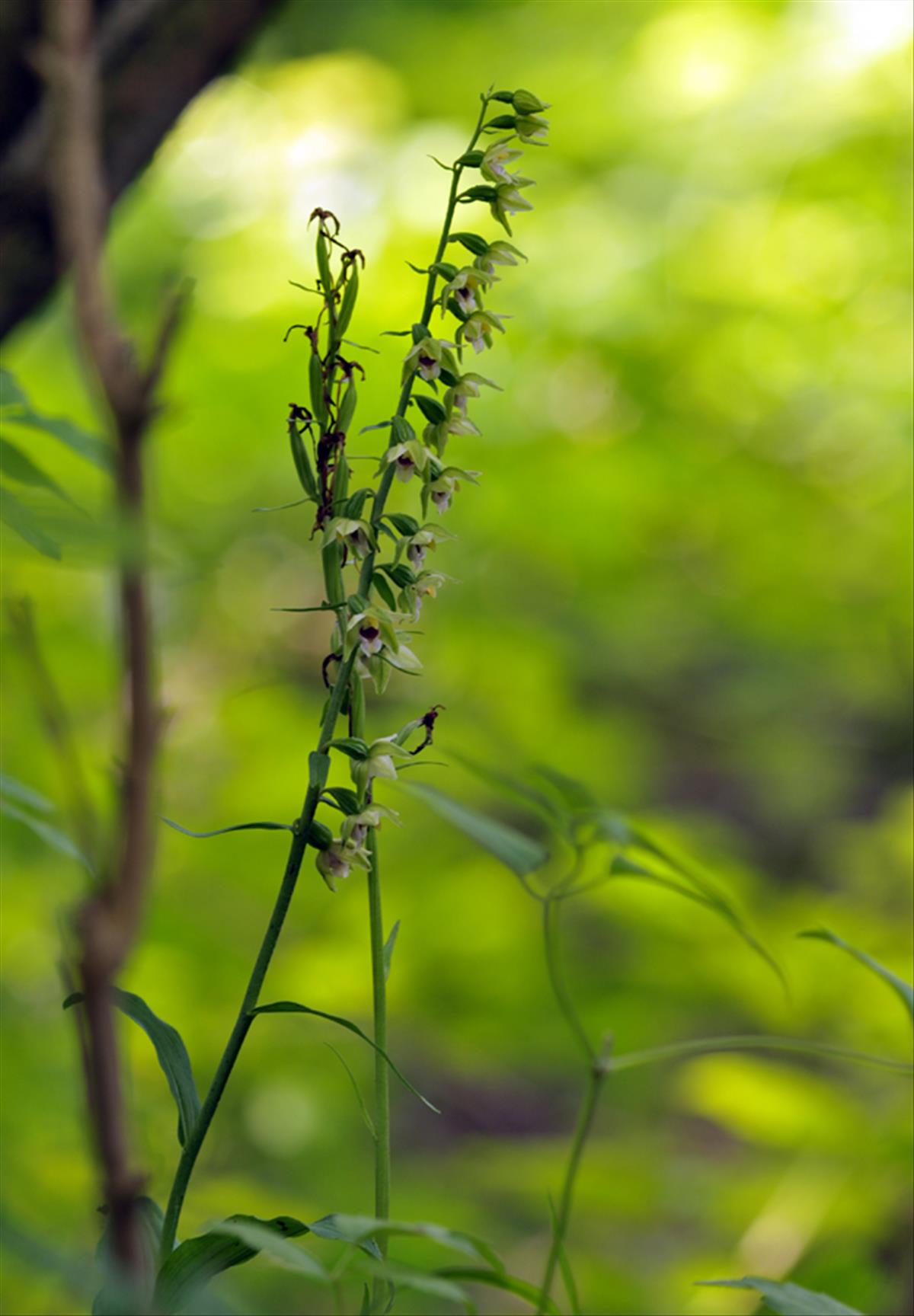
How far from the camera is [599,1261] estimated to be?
1.54 meters

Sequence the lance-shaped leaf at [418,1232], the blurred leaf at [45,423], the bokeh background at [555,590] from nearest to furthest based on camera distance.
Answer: the lance-shaped leaf at [418,1232] < the blurred leaf at [45,423] < the bokeh background at [555,590]

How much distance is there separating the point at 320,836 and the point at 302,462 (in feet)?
0.44

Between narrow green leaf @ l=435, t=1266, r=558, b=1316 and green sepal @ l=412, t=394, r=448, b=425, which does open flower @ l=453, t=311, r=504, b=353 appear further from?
narrow green leaf @ l=435, t=1266, r=558, b=1316

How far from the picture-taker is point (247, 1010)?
0.40m

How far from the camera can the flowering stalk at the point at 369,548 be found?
0.41 meters

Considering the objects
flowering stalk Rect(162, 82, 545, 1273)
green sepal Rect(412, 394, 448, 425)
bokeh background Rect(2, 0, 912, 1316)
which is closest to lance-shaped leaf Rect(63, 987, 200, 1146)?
flowering stalk Rect(162, 82, 545, 1273)

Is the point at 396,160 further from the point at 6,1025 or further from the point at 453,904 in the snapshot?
the point at 6,1025

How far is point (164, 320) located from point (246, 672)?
2.05 metres

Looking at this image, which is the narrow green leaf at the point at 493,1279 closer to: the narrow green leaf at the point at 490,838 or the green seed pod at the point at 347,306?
the narrow green leaf at the point at 490,838

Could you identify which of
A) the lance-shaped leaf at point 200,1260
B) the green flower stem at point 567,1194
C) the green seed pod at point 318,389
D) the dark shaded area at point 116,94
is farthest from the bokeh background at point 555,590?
the green seed pod at point 318,389

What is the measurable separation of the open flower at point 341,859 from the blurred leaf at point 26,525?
145 millimetres

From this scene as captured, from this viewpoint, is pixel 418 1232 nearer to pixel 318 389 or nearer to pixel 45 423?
pixel 318 389

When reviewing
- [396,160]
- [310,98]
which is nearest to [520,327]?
[396,160]

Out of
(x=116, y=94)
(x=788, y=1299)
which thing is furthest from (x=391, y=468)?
(x=116, y=94)
